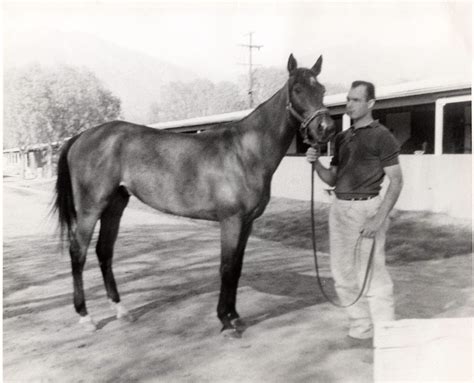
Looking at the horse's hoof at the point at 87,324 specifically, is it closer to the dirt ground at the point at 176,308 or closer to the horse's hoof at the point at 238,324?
the dirt ground at the point at 176,308

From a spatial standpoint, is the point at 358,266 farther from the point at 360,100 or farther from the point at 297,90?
the point at 297,90

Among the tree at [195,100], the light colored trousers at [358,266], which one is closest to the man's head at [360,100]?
the light colored trousers at [358,266]

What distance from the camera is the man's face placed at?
221 centimetres

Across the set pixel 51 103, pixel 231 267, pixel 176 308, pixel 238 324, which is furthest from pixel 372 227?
pixel 51 103

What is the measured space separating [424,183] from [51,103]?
2237mm

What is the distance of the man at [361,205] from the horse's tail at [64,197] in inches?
53.9

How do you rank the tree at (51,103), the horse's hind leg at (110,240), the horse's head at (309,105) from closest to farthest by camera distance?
the horse's head at (309,105), the tree at (51,103), the horse's hind leg at (110,240)

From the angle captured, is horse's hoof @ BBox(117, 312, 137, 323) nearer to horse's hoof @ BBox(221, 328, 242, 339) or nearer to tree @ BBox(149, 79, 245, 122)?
horse's hoof @ BBox(221, 328, 242, 339)

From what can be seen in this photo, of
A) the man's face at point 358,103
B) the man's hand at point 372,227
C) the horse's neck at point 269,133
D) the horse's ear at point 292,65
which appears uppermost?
the horse's ear at point 292,65

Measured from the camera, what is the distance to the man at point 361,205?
2.15 metres

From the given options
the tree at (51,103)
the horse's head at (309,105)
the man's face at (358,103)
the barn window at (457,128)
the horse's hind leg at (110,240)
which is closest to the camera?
the horse's head at (309,105)

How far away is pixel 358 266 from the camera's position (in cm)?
229

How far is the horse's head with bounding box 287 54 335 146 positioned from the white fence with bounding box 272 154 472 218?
11.8 inches

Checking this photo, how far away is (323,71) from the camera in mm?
2398
